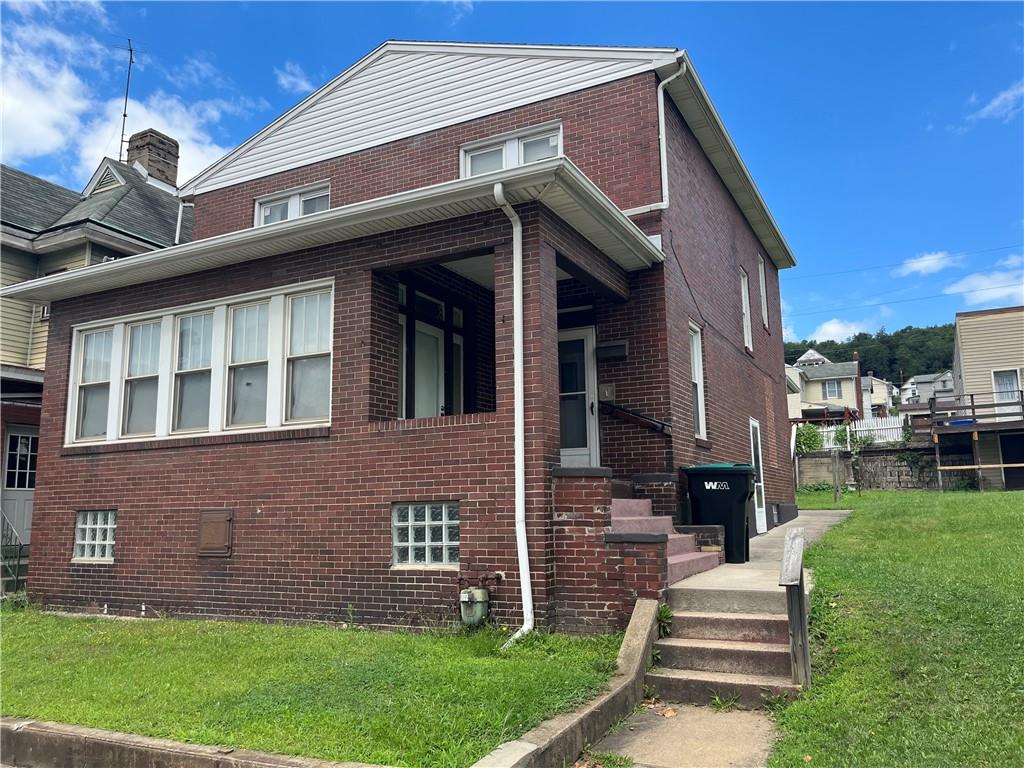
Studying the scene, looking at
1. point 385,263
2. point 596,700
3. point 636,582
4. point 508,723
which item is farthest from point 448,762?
point 385,263

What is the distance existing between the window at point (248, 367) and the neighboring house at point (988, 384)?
22.8 m

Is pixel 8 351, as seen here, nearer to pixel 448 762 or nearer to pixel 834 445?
pixel 448 762

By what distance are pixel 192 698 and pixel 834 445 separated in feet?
101

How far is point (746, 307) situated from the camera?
44.4ft

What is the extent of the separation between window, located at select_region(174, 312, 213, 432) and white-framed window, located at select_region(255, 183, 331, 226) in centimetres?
379

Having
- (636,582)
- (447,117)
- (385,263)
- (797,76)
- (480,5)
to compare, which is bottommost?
(636,582)

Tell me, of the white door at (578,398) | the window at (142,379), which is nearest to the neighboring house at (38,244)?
the window at (142,379)

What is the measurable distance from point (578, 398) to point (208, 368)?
14.3 feet

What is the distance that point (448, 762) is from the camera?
3709mm

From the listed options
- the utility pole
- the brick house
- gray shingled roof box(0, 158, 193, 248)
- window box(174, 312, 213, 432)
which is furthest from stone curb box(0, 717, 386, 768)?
the utility pole

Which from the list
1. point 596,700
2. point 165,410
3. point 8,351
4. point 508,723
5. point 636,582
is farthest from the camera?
point 8,351

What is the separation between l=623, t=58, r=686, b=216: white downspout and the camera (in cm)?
910

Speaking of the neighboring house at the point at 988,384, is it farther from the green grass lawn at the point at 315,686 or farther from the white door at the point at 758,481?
the green grass lawn at the point at 315,686

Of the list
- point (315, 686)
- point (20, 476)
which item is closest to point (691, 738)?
point (315, 686)
